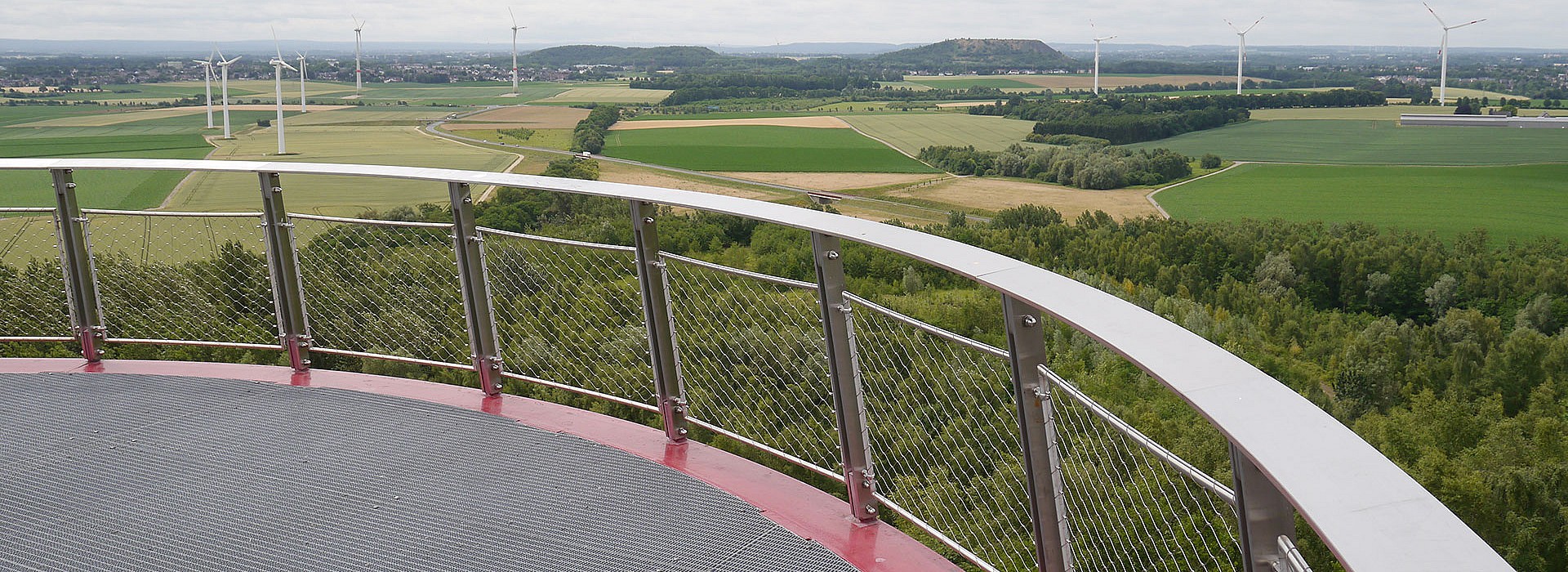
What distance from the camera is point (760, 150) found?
58.2m

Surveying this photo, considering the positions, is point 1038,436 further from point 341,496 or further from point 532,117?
point 532,117

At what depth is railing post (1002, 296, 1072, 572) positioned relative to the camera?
5.66 ft

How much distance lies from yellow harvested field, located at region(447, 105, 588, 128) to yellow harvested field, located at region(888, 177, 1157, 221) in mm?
22062

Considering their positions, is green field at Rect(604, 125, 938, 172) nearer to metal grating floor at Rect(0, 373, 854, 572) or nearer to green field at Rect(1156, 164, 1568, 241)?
green field at Rect(1156, 164, 1568, 241)

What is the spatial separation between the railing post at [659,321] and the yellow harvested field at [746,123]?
61.7 meters

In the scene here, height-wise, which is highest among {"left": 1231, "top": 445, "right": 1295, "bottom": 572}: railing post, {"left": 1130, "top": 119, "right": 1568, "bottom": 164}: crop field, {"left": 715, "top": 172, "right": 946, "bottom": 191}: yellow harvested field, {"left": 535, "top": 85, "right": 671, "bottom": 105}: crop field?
{"left": 535, "top": 85, "right": 671, "bottom": 105}: crop field

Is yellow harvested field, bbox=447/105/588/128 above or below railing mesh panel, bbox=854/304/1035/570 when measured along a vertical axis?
above

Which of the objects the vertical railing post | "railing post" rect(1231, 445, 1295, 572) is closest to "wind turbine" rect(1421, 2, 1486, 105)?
the vertical railing post

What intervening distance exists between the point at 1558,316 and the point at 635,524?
39121mm

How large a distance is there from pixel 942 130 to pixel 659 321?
6120 centimetres

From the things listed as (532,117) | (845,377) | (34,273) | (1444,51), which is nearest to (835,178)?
(532,117)

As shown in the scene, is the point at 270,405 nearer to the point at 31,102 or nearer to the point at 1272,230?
the point at 1272,230

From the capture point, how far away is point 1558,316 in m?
33.9

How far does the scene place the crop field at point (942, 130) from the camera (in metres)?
59.2
